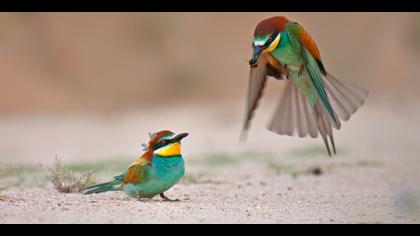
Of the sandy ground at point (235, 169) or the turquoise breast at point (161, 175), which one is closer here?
the sandy ground at point (235, 169)

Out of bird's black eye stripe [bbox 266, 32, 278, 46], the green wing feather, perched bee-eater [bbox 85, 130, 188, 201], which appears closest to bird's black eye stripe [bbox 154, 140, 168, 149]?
perched bee-eater [bbox 85, 130, 188, 201]

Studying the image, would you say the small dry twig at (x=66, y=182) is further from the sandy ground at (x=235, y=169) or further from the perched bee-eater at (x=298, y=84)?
the perched bee-eater at (x=298, y=84)

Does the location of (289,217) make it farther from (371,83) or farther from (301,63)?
(371,83)

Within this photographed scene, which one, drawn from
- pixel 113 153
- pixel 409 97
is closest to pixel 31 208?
pixel 113 153

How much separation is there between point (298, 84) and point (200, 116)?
28.4ft

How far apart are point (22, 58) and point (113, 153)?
29.1 ft

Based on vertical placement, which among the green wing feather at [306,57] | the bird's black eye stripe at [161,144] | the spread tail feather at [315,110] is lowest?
the bird's black eye stripe at [161,144]

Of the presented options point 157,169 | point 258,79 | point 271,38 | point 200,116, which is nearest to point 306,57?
point 271,38

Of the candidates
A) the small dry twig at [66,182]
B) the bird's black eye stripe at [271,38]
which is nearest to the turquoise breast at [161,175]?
the small dry twig at [66,182]

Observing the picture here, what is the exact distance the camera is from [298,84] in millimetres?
6023

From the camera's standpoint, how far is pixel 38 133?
520 inches

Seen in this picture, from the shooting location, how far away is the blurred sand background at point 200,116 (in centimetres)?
531

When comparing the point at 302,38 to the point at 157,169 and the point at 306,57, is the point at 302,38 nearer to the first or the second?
the point at 306,57

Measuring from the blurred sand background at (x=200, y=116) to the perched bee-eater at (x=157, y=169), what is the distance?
5.3 inches
